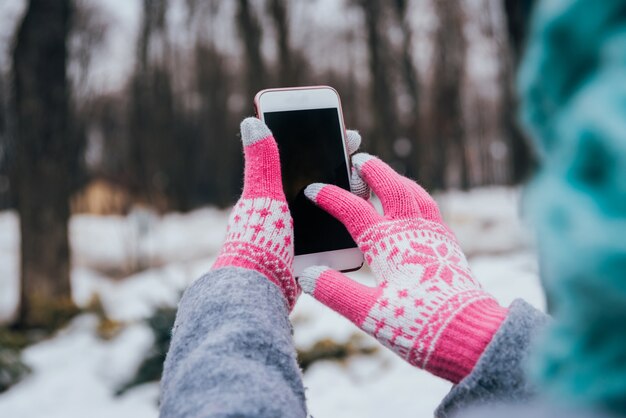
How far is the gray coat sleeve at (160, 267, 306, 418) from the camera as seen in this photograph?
2.46ft

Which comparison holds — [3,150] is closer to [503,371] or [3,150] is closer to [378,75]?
[378,75]

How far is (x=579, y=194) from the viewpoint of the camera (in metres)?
0.42

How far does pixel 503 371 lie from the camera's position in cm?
76

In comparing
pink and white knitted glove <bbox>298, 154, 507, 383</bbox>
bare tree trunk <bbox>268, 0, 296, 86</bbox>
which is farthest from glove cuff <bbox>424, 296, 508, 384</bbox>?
bare tree trunk <bbox>268, 0, 296, 86</bbox>

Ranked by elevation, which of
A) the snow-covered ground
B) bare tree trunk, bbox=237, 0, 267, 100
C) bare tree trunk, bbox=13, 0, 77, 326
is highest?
bare tree trunk, bbox=237, 0, 267, 100

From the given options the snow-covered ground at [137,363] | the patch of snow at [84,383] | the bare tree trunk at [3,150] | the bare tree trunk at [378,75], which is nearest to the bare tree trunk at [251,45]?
the bare tree trunk at [378,75]

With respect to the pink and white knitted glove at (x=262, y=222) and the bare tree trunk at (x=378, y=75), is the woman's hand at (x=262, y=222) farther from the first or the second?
the bare tree trunk at (x=378, y=75)

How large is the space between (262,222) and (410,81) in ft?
40.4

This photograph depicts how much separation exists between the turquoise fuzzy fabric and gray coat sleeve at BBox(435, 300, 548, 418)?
11.3 inches

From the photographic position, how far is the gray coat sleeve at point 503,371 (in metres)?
0.74

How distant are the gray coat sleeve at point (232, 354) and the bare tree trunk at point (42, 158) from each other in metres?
4.47

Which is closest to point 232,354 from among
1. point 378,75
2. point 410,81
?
point 378,75

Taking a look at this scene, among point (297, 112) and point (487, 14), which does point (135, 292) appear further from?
point (487, 14)

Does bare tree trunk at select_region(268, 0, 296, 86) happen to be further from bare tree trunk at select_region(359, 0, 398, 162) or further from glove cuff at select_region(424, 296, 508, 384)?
glove cuff at select_region(424, 296, 508, 384)
